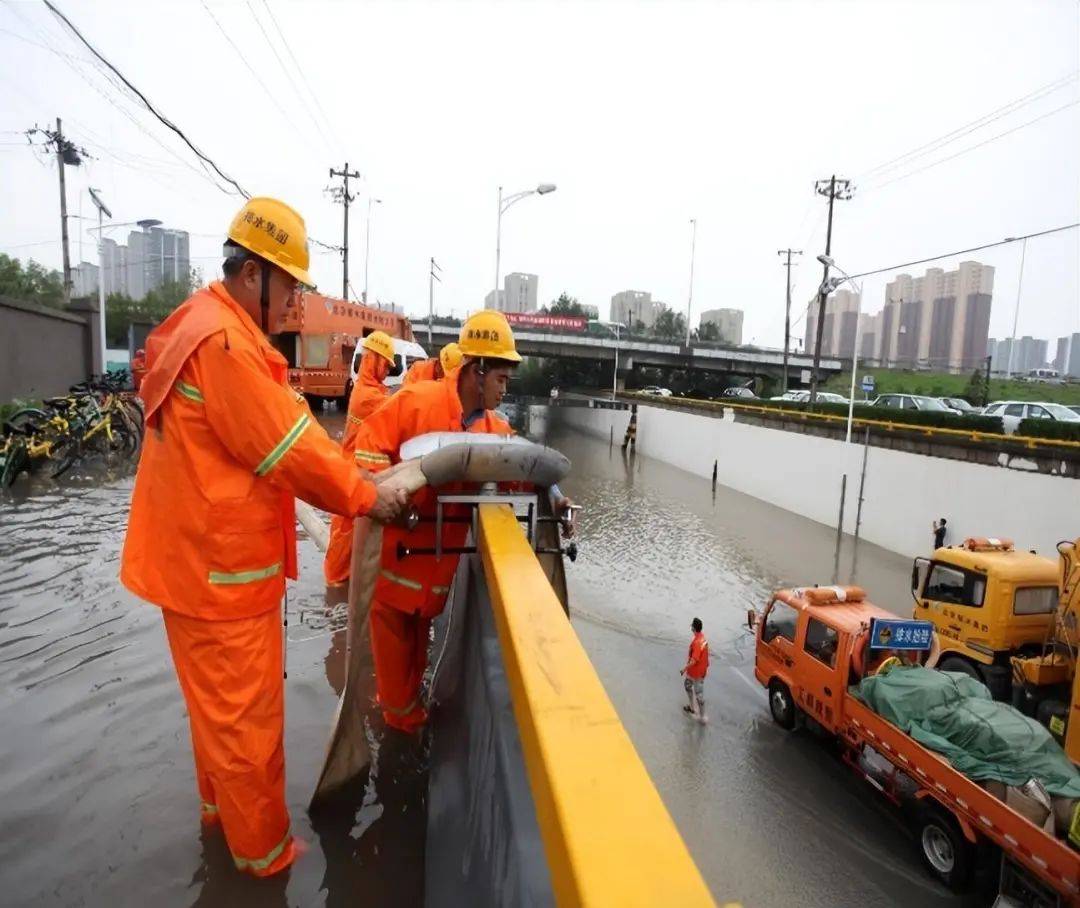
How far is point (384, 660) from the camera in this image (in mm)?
3357

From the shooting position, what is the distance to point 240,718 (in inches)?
86.4

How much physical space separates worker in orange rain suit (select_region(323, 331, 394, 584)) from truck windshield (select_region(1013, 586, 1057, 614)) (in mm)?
6712

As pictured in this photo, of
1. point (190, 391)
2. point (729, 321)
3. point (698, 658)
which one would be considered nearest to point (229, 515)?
point (190, 391)

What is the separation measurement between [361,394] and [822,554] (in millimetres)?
11166

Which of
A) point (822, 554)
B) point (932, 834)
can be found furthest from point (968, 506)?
point (932, 834)

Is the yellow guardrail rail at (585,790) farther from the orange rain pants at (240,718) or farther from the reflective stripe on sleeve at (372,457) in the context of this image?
the reflective stripe on sleeve at (372,457)

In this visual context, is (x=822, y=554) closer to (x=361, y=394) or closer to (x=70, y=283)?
(x=361, y=394)

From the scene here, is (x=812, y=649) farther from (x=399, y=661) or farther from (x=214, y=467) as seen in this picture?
(x=214, y=467)

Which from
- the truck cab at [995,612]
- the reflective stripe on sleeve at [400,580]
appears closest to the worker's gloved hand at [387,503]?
the reflective stripe on sleeve at [400,580]

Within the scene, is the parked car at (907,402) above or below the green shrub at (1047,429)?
above

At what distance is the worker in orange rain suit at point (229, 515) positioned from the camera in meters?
2.10

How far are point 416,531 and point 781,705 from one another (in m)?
5.66

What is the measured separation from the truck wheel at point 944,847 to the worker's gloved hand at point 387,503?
16.4 feet

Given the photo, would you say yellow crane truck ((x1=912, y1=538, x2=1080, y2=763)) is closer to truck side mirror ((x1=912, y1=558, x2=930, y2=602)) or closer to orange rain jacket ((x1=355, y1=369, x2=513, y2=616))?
truck side mirror ((x1=912, y1=558, x2=930, y2=602))
